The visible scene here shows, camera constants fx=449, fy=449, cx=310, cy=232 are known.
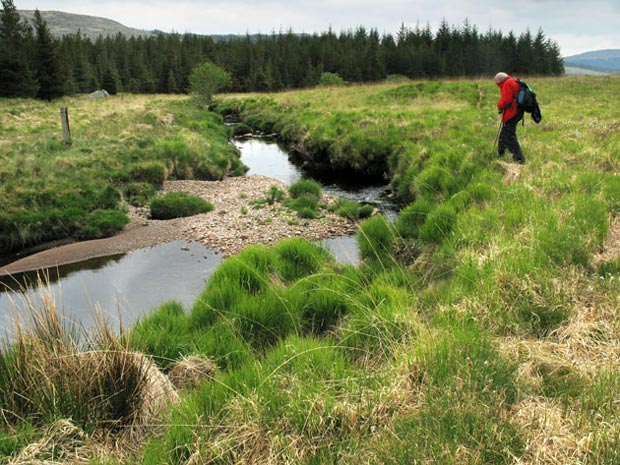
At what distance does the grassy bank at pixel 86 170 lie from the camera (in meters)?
13.1

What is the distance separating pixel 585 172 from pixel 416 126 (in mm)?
11171

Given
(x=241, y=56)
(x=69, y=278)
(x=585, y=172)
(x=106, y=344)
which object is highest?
(x=241, y=56)

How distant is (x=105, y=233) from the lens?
44.1ft

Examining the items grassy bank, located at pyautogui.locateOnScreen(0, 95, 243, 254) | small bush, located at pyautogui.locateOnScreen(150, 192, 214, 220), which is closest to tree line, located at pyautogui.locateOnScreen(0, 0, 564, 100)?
grassy bank, located at pyautogui.locateOnScreen(0, 95, 243, 254)

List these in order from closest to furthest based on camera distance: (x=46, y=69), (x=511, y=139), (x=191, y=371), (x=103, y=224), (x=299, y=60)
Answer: (x=191, y=371)
(x=511, y=139)
(x=103, y=224)
(x=46, y=69)
(x=299, y=60)

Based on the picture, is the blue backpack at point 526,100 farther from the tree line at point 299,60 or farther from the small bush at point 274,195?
the tree line at point 299,60

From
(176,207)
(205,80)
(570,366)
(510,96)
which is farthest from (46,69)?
(570,366)

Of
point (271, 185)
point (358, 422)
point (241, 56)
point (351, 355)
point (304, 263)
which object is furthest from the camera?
point (241, 56)

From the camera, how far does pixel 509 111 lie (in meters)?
12.5

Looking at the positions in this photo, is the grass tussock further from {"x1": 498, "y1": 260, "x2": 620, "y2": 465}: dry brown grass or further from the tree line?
the tree line

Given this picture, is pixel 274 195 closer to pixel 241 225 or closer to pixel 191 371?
pixel 241 225

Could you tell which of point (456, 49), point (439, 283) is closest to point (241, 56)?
point (456, 49)

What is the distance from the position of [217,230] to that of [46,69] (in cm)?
4933

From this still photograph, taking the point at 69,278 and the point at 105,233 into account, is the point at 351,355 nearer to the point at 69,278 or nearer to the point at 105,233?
the point at 69,278
